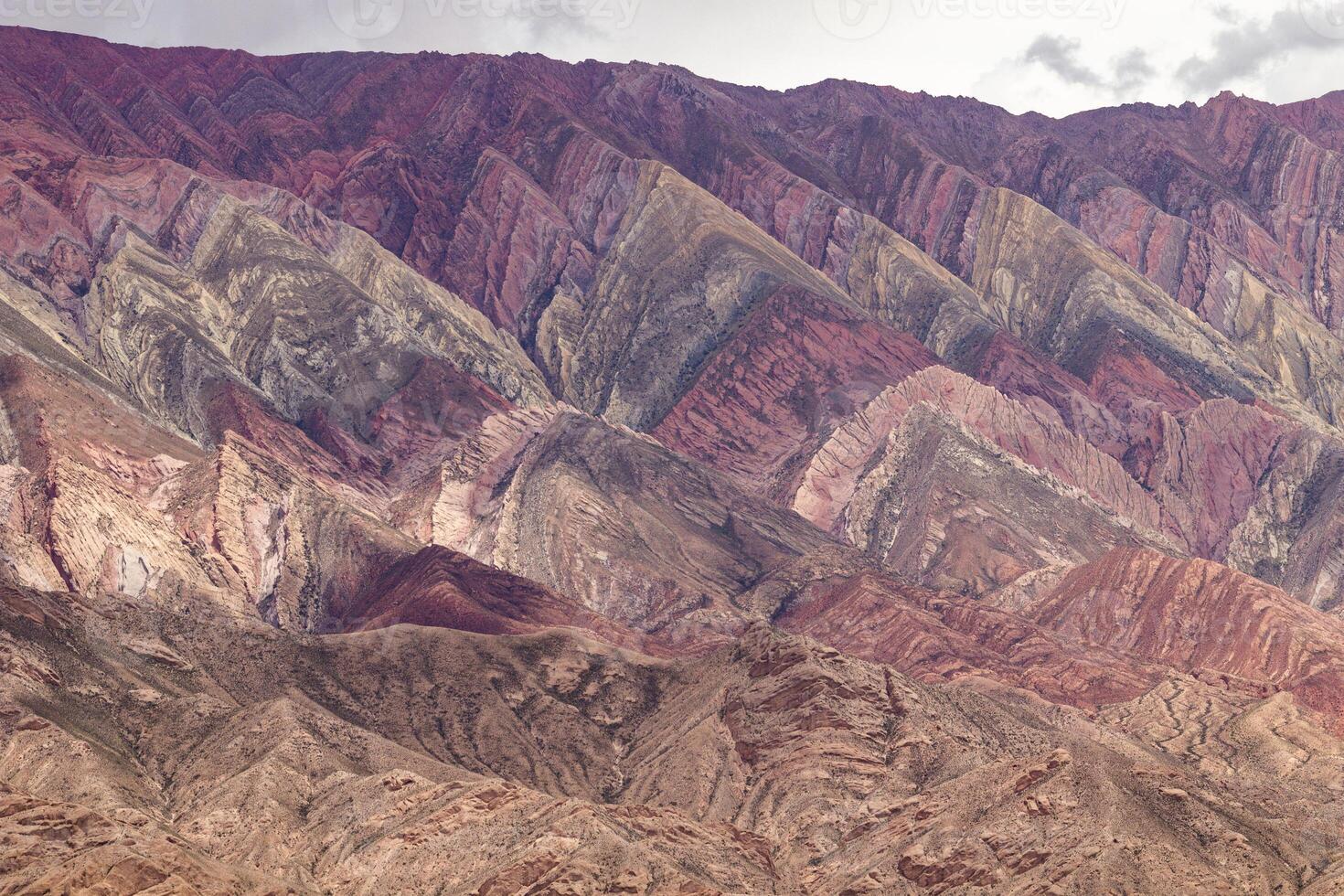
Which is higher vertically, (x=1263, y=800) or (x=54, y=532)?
(x=1263, y=800)

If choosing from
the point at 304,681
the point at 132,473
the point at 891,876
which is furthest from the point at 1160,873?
the point at 132,473

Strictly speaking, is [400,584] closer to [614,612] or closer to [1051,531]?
[614,612]

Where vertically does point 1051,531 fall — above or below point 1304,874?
above

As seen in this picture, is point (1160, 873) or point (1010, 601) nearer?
point (1160, 873)

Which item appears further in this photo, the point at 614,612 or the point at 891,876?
the point at 614,612

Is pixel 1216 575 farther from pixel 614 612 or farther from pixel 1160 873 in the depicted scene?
pixel 1160 873

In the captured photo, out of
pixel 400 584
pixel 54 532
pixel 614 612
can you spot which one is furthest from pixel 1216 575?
pixel 54 532

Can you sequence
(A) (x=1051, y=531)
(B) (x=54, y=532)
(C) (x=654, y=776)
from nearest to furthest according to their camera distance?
(C) (x=654, y=776)
(B) (x=54, y=532)
(A) (x=1051, y=531)

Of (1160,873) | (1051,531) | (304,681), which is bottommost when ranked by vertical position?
(304,681)

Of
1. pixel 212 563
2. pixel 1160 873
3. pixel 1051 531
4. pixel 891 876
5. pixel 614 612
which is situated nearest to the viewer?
pixel 1160 873

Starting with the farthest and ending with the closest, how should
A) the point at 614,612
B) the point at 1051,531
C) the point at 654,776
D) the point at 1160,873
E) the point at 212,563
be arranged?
the point at 1051,531
the point at 614,612
the point at 212,563
the point at 654,776
the point at 1160,873
